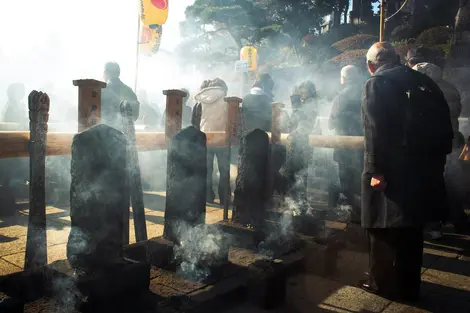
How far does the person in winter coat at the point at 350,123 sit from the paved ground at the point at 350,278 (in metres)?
1.43

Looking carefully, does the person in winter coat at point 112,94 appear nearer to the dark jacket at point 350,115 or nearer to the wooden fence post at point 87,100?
the wooden fence post at point 87,100

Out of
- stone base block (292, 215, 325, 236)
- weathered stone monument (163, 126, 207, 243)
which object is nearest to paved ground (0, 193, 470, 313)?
stone base block (292, 215, 325, 236)

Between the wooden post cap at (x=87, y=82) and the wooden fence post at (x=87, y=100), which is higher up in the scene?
the wooden post cap at (x=87, y=82)

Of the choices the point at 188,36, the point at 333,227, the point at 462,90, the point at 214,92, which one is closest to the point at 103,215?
the point at 333,227

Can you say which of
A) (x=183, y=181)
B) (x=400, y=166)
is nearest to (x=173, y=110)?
(x=183, y=181)

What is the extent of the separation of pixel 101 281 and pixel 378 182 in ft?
7.66

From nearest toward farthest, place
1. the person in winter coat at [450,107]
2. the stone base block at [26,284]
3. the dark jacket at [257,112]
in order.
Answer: the stone base block at [26,284] → the person in winter coat at [450,107] → the dark jacket at [257,112]

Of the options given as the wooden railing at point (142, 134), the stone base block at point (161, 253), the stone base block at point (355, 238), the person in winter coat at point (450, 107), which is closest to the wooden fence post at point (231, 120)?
the wooden railing at point (142, 134)

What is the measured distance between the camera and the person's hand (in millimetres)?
3432

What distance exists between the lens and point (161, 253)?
3.53 metres

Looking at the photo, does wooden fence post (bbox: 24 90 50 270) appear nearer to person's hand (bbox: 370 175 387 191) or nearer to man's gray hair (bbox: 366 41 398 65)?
person's hand (bbox: 370 175 387 191)

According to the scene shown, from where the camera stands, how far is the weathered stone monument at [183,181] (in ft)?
12.2

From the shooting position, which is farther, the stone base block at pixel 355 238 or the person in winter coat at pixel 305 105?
the person in winter coat at pixel 305 105

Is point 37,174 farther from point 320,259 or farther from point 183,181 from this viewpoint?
point 320,259
